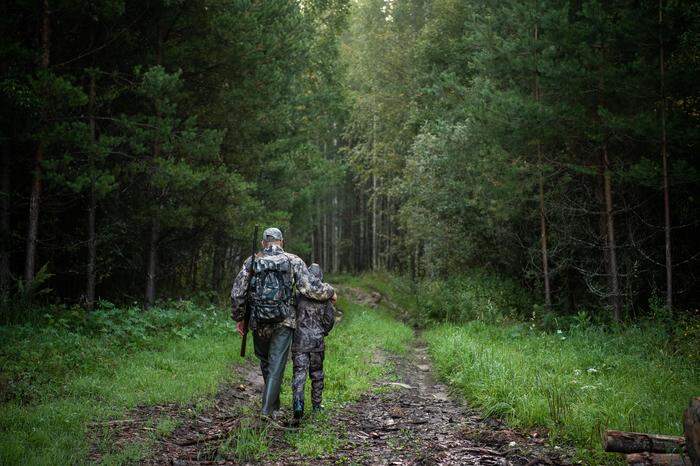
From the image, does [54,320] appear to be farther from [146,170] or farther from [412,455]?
[412,455]

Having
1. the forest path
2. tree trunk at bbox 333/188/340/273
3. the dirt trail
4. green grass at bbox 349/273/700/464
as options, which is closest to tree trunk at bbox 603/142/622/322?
green grass at bbox 349/273/700/464

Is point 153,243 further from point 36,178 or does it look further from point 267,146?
point 267,146

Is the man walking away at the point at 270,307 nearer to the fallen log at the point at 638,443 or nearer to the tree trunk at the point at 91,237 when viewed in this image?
the fallen log at the point at 638,443

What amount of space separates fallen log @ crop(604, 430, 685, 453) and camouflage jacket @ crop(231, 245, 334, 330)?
3719mm

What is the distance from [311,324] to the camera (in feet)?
22.7

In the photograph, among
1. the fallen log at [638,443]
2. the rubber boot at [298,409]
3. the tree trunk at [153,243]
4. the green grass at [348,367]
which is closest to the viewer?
the fallen log at [638,443]

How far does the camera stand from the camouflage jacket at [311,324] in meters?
6.85

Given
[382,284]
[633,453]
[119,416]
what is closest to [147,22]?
[119,416]

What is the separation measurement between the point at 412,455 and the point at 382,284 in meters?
23.1

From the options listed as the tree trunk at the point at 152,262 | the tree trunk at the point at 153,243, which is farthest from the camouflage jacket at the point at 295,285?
the tree trunk at the point at 152,262

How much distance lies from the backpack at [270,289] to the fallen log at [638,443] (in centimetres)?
378

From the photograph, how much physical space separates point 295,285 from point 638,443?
13.9ft

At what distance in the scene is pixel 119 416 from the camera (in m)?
5.97

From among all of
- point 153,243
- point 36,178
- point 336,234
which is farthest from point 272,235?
point 336,234
